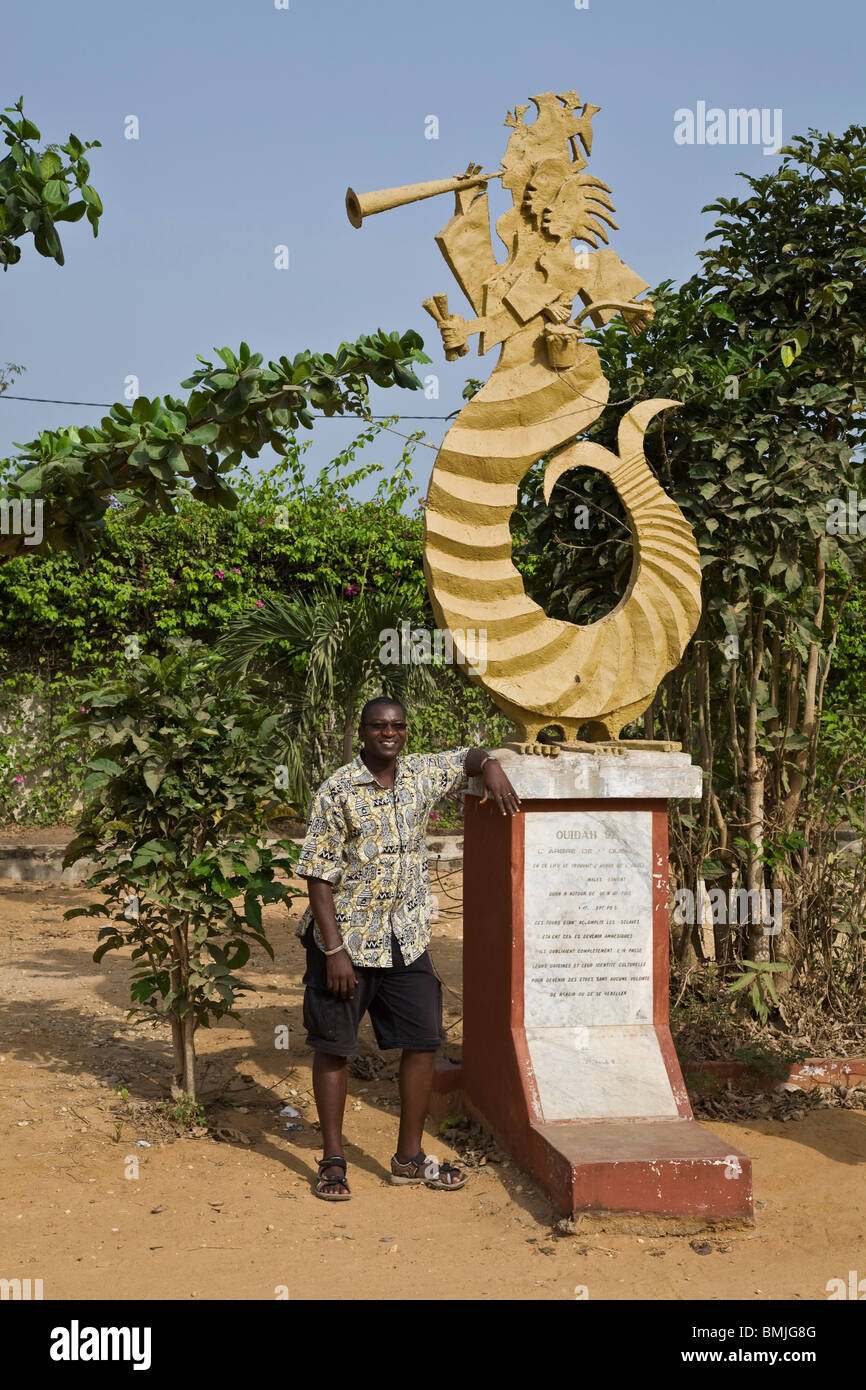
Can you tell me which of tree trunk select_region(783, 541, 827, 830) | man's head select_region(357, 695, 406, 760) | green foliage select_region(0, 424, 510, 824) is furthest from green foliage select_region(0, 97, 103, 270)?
green foliage select_region(0, 424, 510, 824)

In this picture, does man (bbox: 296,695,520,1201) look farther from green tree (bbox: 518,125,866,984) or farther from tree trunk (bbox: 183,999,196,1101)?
green tree (bbox: 518,125,866,984)

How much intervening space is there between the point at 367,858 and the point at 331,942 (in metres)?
0.31

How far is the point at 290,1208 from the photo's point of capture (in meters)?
4.17

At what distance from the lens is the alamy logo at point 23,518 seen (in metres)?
4.73

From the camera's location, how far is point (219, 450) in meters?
4.96

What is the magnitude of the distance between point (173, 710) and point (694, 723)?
9.68 feet

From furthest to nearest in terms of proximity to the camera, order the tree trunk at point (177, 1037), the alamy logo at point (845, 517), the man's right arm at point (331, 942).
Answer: the alamy logo at point (845, 517) → the tree trunk at point (177, 1037) → the man's right arm at point (331, 942)

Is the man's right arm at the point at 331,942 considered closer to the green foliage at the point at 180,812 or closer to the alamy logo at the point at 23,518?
the green foliage at the point at 180,812

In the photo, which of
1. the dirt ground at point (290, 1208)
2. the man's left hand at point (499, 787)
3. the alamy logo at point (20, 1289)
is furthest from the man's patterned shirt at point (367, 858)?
the alamy logo at point (20, 1289)

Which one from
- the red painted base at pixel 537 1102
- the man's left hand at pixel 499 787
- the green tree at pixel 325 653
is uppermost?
the green tree at pixel 325 653

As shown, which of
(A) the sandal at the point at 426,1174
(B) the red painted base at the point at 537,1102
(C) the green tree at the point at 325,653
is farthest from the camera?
(C) the green tree at the point at 325,653

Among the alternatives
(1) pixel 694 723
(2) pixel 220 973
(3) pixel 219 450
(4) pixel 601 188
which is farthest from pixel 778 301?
(2) pixel 220 973

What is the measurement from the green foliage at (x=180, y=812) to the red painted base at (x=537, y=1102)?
0.83 meters

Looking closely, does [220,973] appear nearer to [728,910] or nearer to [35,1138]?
[35,1138]
